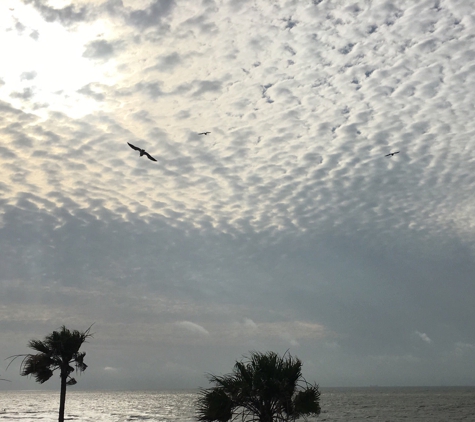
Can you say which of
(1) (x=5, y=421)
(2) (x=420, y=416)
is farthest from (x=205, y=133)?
(2) (x=420, y=416)

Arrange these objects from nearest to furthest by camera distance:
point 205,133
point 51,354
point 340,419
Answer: point 51,354 < point 205,133 < point 340,419

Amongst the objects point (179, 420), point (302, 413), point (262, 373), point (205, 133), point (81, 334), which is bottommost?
point (179, 420)

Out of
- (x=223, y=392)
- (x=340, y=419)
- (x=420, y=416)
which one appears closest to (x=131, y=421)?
(x=340, y=419)

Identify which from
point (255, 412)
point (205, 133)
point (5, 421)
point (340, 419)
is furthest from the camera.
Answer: point (340, 419)

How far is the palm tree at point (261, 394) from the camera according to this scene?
20141mm

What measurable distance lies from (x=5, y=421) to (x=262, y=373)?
89285 millimetres

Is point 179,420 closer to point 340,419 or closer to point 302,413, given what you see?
point 340,419

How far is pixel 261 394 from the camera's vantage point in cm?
2030

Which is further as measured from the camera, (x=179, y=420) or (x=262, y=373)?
(x=179, y=420)

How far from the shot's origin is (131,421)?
10662 centimetres

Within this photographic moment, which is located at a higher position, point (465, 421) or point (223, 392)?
point (223, 392)

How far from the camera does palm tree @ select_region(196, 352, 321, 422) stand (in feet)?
66.1

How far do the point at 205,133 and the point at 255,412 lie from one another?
23279 mm

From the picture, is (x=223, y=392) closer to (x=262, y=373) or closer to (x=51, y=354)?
(x=262, y=373)
